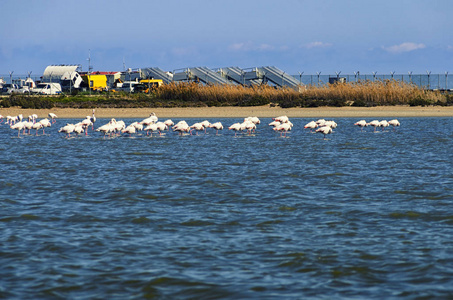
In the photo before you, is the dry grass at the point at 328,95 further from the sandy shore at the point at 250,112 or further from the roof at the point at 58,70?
the roof at the point at 58,70

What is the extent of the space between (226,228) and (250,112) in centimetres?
3629

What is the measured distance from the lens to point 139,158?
22.4 metres

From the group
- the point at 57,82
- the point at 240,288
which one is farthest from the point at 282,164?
the point at 57,82

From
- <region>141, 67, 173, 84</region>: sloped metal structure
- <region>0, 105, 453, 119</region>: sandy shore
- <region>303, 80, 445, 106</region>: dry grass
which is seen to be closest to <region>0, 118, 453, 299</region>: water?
<region>0, 105, 453, 119</region>: sandy shore

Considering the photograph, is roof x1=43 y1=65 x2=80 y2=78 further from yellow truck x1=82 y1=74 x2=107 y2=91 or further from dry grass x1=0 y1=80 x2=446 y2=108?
dry grass x1=0 y1=80 x2=446 y2=108

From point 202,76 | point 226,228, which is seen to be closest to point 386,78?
point 202,76

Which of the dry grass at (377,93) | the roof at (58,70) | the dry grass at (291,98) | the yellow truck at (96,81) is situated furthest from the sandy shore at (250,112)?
the roof at (58,70)

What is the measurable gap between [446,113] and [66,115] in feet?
84.4

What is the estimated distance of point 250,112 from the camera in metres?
47.1

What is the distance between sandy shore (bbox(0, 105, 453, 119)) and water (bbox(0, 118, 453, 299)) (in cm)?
2377

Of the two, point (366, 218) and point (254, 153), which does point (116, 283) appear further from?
point (254, 153)

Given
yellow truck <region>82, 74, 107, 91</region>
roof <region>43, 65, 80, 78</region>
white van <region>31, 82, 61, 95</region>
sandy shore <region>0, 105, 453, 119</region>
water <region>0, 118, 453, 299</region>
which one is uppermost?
roof <region>43, 65, 80, 78</region>

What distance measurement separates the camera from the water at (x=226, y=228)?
8188mm

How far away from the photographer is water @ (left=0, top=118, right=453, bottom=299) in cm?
819
